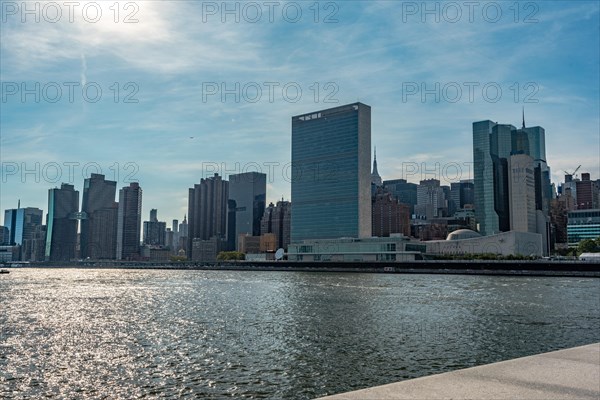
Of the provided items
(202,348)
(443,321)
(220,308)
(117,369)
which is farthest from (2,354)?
(443,321)

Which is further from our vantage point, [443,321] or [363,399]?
[443,321]

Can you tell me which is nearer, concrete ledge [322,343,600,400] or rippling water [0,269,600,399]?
concrete ledge [322,343,600,400]

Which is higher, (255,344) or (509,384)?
(509,384)

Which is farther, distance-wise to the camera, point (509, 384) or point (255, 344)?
point (255, 344)

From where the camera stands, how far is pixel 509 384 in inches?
548

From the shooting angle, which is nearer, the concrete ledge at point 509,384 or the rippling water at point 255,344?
the concrete ledge at point 509,384

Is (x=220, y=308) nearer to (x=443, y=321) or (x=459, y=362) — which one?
(x=443, y=321)

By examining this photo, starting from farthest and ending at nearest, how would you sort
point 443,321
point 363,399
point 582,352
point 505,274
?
1. point 505,274
2. point 443,321
3. point 582,352
4. point 363,399

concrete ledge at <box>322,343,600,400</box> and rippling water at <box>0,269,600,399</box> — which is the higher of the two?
concrete ledge at <box>322,343,600,400</box>

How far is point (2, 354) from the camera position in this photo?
3058 cm

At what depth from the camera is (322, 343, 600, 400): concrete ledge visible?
12766mm

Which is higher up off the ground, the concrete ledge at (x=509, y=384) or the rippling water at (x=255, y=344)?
the concrete ledge at (x=509, y=384)

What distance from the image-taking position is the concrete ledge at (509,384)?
1277cm

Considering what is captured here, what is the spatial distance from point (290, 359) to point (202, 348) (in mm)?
6403
